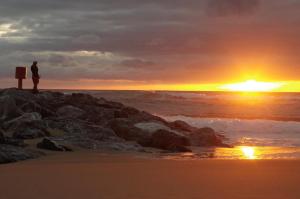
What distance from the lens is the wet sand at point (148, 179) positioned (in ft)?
23.8

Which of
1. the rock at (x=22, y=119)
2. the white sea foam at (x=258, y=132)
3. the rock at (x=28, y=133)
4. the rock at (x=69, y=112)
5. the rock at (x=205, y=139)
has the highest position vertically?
the rock at (x=69, y=112)

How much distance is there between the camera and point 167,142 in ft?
48.3

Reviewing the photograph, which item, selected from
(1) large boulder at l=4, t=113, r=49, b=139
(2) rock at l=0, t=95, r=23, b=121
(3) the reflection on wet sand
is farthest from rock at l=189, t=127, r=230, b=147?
(2) rock at l=0, t=95, r=23, b=121

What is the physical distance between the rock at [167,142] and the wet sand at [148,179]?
143 inches

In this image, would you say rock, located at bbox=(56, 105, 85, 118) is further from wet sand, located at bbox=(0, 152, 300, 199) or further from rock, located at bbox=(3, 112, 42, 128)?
wet sand, located at bbox=(0, 152, 300, 199)

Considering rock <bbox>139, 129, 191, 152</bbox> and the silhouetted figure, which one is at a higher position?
the silhouetted figure

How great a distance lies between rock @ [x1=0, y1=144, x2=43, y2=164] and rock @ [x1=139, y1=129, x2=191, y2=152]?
4.38m

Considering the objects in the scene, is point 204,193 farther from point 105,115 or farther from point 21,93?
point 21,93

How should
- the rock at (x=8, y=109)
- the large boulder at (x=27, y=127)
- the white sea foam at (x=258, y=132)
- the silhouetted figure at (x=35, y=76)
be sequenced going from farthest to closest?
the silhouetted figure at (x=35, y=76)
the white sea foam at (x=258, y=132)
the rock at (x=8, y=109)
the large boulder at (x=27, y=127)

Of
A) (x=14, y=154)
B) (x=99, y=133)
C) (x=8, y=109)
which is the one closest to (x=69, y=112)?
(x=8, y=109)

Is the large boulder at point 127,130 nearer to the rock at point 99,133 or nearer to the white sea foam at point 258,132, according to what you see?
the rock at point 99,133

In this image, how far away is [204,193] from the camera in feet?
24.0

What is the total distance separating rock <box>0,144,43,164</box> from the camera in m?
10.3

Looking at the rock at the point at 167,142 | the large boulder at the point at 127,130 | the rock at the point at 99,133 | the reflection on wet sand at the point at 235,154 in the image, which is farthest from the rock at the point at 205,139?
the rock at the point at 99,133
